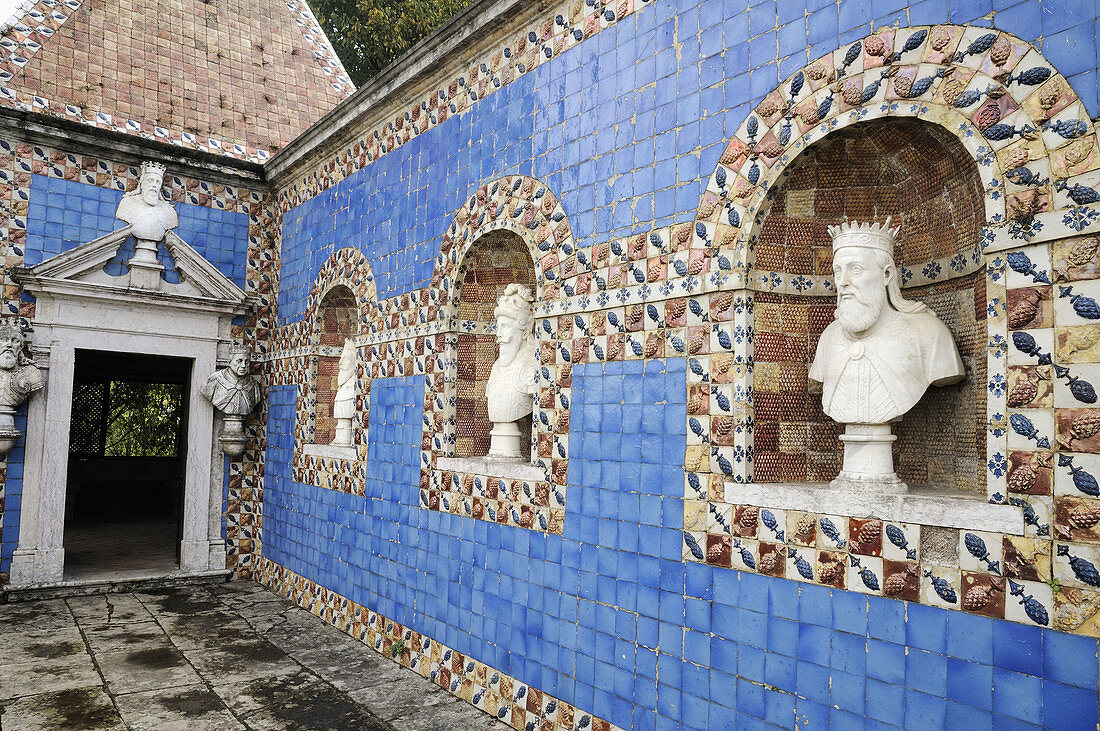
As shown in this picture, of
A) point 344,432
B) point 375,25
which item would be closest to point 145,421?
point 375,25

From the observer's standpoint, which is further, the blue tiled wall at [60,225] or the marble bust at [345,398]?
the blue tiled wall at [60,225]

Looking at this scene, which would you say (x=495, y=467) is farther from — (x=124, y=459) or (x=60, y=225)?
(x=124, y=459)

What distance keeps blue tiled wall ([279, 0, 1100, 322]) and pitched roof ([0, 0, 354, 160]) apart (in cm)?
363

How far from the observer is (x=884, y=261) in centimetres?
298

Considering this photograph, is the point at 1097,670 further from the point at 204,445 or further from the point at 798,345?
the point at 204,445

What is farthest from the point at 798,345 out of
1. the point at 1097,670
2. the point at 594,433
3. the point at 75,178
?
the point at 75,178

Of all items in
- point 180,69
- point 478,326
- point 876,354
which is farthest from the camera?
point 180,69

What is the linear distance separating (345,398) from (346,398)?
0.04 ft

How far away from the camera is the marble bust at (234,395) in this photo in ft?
24.2

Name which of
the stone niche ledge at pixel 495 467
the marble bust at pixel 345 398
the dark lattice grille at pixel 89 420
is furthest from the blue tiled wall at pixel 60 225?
the dark lattice grille at pixel 89 420

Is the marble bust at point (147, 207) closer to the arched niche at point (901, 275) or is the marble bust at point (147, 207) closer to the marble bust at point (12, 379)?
the marble bust at point (12, 379)

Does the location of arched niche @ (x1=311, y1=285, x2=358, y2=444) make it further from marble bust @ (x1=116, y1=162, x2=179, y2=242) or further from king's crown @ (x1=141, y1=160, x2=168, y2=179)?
king's crown @ (x1=141, y1=160, x2=168, y2=179)

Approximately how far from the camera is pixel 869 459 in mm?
2969

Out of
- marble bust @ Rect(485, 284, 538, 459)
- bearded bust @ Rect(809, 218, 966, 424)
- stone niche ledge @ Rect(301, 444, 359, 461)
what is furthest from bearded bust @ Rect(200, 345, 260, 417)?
bearded bust @ Rect(809, 218, 966, 424)
